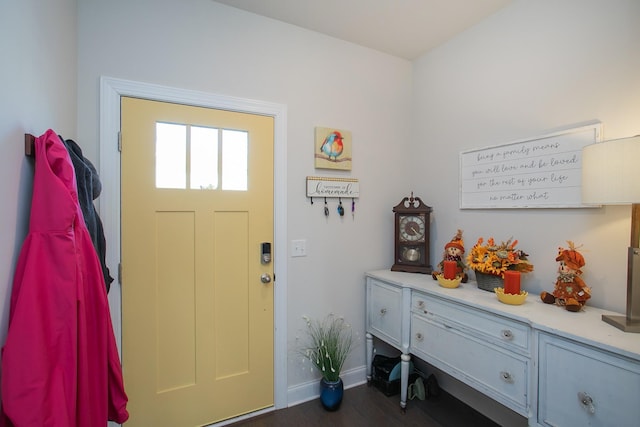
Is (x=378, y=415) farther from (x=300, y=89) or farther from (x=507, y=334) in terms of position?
(x=300, y=89)

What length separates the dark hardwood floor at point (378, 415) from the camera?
1.81 metres

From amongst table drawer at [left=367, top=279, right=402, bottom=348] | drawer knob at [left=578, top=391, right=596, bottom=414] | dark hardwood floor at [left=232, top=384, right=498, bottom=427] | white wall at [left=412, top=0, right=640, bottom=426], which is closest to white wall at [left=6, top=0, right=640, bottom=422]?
white wall at [left=412, top=0, right=640, bottom=426]

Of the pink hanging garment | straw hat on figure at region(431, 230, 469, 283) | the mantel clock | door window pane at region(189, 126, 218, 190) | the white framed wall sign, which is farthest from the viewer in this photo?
the mantel clock

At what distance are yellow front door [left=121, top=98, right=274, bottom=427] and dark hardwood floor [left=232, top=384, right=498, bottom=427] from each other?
0.56ft

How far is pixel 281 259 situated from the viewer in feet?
6.42

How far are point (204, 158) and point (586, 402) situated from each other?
6.82 ft

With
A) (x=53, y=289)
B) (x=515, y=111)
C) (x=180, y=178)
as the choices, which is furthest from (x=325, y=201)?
(x=53, y=289)

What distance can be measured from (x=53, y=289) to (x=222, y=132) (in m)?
1.17

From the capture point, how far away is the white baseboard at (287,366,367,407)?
2.00 m

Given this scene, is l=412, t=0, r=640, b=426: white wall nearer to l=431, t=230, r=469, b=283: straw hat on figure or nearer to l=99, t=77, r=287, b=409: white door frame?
l=431, t=230, r=469, b=283: straw hat on figure

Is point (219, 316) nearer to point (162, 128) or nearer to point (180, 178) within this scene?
point (180, 178)

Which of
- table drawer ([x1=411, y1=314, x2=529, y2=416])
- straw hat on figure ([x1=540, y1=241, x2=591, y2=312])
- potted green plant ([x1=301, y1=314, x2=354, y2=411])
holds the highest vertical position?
straw hat on figure ([x1=540, y1=241, x2=591, y2=312])

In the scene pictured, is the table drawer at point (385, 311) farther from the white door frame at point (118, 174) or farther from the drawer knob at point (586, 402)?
the drawer knob at point (586, 402)

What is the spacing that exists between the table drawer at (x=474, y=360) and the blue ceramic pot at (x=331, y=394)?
565 millimetres
